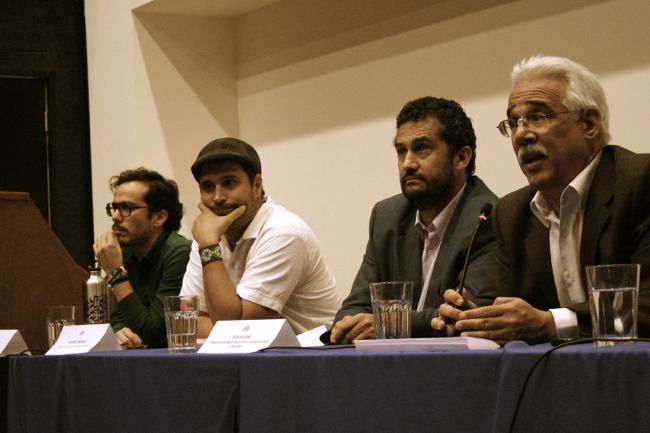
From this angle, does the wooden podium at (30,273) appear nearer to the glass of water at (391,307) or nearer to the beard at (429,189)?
the beard at (429,189)

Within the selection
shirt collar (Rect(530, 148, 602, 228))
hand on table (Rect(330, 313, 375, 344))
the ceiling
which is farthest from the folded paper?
the ceiling

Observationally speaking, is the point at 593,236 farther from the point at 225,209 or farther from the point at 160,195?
the point at 160,195

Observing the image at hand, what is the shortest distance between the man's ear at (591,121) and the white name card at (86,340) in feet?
4.07

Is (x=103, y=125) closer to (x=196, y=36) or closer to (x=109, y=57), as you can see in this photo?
(x=109, y=57)

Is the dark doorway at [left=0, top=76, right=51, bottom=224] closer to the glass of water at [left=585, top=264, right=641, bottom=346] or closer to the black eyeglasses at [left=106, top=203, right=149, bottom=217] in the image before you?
the black eyeglasses at [left=106, top=203, right=149, bottom=217]

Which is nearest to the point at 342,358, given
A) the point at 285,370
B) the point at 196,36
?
the point at 285,370

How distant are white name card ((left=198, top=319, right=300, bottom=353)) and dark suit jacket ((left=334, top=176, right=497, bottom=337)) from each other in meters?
0.66

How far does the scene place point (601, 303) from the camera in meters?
1.50

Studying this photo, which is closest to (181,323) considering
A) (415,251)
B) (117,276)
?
(415,251)

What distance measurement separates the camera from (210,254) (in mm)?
2939

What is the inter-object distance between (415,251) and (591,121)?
0.69 m

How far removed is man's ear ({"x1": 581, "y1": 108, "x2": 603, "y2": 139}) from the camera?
2225mm

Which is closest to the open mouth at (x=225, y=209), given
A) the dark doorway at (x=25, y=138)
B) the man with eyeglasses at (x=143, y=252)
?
the man with eyeglasses at (x=143, y=252)

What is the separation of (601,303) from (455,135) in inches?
53.8
